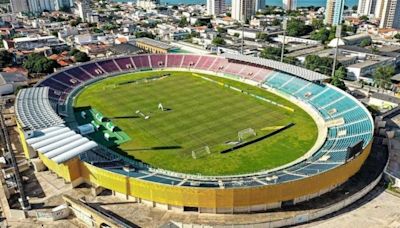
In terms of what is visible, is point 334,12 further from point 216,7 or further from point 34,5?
point 34,5

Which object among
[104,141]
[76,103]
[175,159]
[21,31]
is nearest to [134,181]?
[175,159]

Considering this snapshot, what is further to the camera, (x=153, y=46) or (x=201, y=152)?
(x=153, y=46)

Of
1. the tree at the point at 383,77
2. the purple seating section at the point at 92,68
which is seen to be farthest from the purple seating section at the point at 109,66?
the tree at the point at 383,77

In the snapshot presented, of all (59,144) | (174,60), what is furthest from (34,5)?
(59,144)

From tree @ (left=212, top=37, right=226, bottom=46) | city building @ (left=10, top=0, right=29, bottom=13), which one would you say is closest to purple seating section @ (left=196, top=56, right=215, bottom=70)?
tree @ (left=212, top=37, right=226, bottom=46)

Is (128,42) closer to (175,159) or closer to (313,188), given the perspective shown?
(175,159)

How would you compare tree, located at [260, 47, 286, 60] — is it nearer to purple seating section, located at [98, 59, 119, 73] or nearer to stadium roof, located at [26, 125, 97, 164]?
purple seating section, located at [98, 59, 119, 73]

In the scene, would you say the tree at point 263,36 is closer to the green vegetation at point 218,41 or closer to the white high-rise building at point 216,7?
the green vegetation at point 218,41
